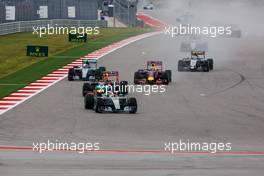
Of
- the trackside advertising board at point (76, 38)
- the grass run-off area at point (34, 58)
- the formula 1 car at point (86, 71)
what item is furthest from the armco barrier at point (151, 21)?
the formula 1 car at point (86, 71)

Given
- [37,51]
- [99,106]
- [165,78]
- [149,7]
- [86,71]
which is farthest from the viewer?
[149,7]

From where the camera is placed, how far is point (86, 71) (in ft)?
125

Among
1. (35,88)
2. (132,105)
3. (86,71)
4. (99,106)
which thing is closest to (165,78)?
(86,71)

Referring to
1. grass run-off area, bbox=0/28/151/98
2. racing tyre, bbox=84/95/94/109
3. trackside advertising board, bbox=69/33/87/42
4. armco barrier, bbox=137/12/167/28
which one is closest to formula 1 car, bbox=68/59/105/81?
grass run-off area, bbox=0/28/151/98

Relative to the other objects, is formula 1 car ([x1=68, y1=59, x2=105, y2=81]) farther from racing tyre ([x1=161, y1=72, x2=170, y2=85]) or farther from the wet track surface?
racing tyre ([x1=161, y1=72, x2=170, y2=85])

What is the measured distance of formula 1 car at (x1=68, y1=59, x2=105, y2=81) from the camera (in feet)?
124

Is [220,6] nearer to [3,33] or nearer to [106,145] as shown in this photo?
[3,33]

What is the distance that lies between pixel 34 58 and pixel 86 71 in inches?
547

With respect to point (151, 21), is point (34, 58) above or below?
below

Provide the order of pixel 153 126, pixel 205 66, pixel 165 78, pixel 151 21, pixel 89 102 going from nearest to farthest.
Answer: pixel 153 126 → pixel 89 102 → pixel 165 78 → pixel 205 66 → pixel 151 21

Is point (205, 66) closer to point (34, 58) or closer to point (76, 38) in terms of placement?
point (34, 58)

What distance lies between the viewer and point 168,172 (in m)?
17.7

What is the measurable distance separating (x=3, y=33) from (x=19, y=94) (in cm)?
3696

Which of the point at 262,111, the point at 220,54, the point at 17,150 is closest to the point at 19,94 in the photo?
the point at 262,111
